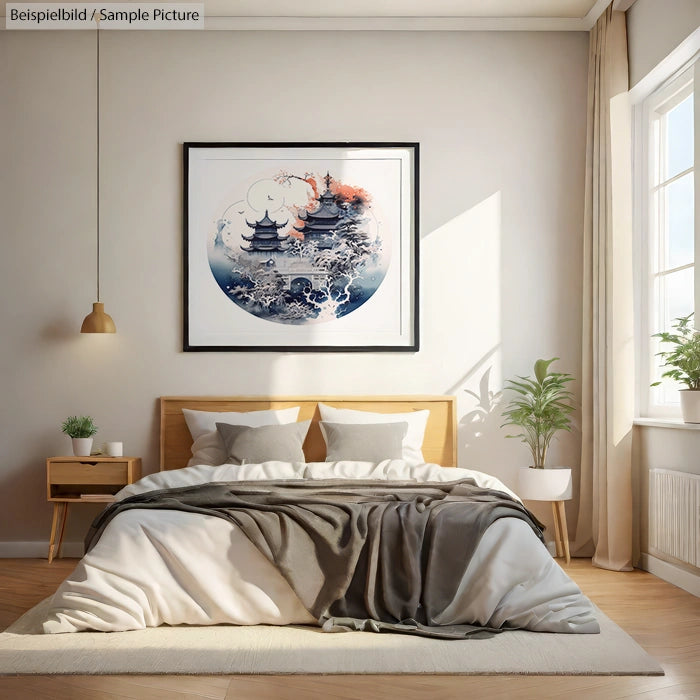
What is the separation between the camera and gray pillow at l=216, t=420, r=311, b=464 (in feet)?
15.5

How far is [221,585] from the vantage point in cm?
339

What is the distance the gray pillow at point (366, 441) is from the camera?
4.78 m

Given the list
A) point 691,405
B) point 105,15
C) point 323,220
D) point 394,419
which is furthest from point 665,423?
point 105,15

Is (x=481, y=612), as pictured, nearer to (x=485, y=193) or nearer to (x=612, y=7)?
(x=485, y=193)

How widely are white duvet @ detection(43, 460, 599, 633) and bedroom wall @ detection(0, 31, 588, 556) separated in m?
1.87

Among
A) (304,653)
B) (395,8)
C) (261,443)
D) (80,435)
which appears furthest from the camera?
(395,8)

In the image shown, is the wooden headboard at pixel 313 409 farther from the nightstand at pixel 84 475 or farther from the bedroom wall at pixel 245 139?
the nightstand at pixel 84 475

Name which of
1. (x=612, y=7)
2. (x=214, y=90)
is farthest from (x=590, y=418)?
(x=214, y=90)

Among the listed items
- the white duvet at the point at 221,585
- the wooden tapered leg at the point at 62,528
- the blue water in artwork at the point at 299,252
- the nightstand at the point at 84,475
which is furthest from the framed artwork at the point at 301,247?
the white duvet at the point at 221,585

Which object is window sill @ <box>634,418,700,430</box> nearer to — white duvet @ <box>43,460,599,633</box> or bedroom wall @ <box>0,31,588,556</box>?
bedroom wall @ <box>0,31,588,556</box>

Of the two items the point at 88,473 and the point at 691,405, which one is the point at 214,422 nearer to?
the point at 88,473

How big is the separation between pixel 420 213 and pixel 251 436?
5.75ft

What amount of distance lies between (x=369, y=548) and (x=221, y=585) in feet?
1.99

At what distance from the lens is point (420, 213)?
5328 mm
